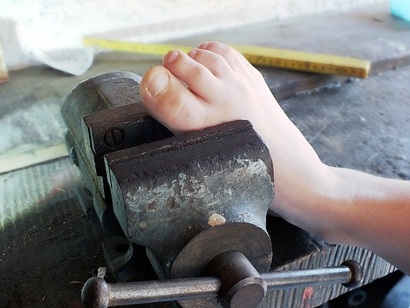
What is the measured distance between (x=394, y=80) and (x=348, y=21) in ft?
1.21

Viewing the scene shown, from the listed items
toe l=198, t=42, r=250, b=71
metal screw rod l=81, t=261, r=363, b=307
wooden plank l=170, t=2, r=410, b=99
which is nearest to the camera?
metal screw rod l=81, t=261, r=363, b=307

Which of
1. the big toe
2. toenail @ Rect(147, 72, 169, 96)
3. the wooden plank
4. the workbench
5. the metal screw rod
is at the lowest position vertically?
the workbench

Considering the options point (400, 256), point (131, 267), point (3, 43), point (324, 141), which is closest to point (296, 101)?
point (324, 141)

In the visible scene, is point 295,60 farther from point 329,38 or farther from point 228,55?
point 228,55

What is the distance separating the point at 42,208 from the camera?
698 mm

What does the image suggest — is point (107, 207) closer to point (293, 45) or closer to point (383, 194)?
point (383, 194)

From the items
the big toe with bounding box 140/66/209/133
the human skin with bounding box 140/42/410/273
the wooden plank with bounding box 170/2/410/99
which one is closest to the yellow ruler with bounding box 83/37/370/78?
the wooden plank with bounding box 170/2/410/99

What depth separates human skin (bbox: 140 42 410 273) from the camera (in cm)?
58

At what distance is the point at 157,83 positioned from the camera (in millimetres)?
535

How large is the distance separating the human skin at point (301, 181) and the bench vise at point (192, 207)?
0.08 metres

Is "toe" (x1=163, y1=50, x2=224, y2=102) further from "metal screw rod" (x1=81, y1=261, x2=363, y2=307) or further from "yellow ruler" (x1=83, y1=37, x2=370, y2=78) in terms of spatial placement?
"yellow ruler" (x1=83, y1=37, x2=370, y2=78)

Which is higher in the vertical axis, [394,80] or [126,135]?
[126,135]

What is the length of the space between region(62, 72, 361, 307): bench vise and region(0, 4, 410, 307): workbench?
11cm

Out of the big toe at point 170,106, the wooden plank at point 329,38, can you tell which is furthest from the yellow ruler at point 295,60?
the big toe at point 170,106
